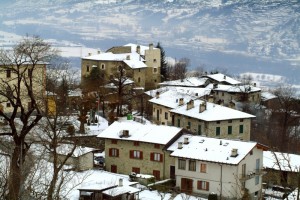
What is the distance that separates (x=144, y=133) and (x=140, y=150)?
107cm

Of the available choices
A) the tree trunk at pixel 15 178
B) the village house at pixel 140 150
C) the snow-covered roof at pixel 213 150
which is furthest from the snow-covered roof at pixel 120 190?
the tree trunk at pixel 15 178

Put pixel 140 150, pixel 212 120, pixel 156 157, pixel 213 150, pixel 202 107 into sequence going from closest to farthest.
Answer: pixel 213 150 < pixel 156 157 < pixel 140 150 < pixel 212 120 < pixel 202 107

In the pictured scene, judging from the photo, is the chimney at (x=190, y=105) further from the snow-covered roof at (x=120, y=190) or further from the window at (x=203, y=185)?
the snow-covered roof at (x=120, y=190)

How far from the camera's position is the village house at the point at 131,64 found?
6569 cm

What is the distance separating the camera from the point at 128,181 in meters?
34.6

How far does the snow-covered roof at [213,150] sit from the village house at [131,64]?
2695 cm

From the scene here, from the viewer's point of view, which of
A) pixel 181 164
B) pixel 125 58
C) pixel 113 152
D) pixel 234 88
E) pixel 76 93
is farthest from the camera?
pixel 125 58

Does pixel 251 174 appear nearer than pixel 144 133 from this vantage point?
Yes

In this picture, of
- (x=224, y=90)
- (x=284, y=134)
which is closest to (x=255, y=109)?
(x=224, y=90)

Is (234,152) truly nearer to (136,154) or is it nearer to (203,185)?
(203,185)

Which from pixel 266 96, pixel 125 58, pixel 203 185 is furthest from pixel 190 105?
pixel 266 96

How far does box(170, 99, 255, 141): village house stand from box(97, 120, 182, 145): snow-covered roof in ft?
17.2

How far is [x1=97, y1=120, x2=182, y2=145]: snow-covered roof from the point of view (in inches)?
1455

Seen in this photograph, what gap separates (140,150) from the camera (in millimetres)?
37375
